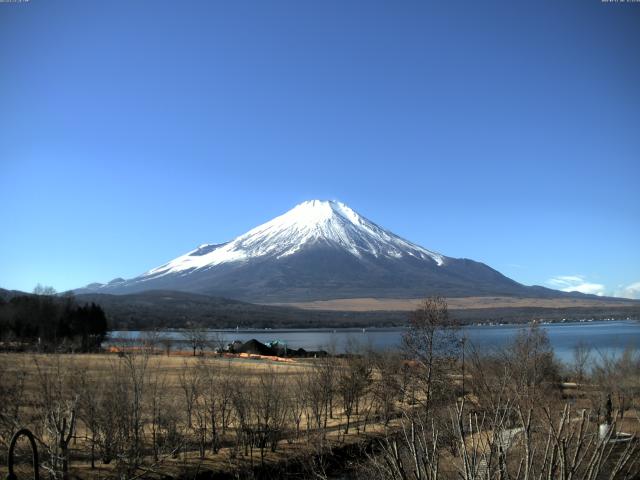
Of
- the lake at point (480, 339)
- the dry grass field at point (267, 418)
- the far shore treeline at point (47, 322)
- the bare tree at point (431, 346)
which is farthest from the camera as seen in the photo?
the far shore treeline at point (47, 322)

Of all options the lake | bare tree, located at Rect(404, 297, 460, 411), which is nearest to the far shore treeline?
the lake

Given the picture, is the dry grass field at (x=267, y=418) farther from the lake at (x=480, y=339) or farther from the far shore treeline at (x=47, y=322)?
the far shore treeline at (x=47, y=322)

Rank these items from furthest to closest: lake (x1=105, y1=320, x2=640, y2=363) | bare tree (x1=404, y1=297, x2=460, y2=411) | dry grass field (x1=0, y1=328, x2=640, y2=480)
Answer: lake (x1=105, y1=320, x2=640, y2=363), bare tree (x1=404, y1=297, x2=460, y2=411), dry grass field (x1=0, y1=328, x2=640, y2=480)

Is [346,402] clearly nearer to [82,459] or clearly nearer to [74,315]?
[82,459]

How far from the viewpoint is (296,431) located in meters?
29.1

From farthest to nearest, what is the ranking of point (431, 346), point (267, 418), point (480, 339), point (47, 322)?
point (47, 322) < point (480, 339) < point (431, 346) < point (267, 418)

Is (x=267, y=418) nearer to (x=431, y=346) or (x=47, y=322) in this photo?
(x=431, y=346)

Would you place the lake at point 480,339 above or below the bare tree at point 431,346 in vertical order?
below

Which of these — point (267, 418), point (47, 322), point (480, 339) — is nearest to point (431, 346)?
point (267, 418)

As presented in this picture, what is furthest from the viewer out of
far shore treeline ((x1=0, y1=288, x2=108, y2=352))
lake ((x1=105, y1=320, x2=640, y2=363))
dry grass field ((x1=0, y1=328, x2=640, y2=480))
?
far shore treeline ((x1=0, y1=288, x2=108, y2=352))

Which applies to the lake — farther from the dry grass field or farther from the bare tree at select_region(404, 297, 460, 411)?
the dry grass field

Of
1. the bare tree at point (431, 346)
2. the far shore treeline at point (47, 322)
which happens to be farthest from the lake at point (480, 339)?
the far shore treeline at point (47, 322)

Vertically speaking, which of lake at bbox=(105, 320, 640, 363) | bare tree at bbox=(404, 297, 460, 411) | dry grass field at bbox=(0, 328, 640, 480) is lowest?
lake at bbox=(105, 320, 640, 363)

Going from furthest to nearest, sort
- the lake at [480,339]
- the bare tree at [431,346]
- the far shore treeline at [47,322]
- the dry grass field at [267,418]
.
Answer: the far shore treeline at [47,322], the lake at [480,339], the bare tree at [431,346], the dry grass field at [267,418]
